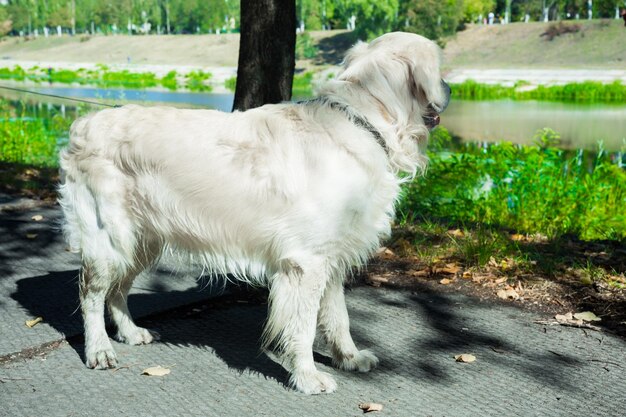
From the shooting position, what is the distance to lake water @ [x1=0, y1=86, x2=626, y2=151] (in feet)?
55.6

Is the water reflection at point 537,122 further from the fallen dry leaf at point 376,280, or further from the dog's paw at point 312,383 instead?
the dog's paw at point 312,383

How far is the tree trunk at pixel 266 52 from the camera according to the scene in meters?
6.07

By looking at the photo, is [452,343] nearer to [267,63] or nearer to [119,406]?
[119,406]

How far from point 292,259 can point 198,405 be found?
0.86 meters

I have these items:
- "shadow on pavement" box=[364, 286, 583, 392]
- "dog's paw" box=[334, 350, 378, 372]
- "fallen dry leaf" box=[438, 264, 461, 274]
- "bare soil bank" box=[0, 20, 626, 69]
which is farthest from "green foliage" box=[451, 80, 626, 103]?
"dog's paw" box=[334, 350, 378, 372]

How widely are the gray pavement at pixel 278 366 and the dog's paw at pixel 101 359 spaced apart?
0.05m

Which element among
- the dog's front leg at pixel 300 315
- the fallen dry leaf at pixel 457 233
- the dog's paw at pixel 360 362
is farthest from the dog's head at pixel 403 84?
the fallen dry leaf at pixel 457 233

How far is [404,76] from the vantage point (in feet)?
11.4

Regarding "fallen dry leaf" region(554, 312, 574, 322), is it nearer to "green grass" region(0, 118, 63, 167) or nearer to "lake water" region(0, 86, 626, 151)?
"green grass" region(0, 118, 63, 167)

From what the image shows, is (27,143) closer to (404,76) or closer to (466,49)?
(404,76)

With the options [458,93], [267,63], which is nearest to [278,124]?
[267,63]

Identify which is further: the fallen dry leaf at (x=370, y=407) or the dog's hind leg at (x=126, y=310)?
the dog's hind leg at (x=126, y=310)

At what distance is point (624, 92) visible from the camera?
31047mm

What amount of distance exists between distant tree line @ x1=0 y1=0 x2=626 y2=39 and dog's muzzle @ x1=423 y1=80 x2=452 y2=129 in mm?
45822
